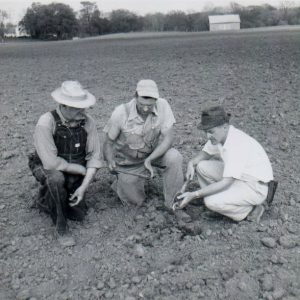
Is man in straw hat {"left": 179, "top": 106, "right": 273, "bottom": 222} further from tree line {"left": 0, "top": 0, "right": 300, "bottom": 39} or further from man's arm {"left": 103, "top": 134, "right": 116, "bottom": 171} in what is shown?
tree line {"left": 0, "top": 0, "right": 300, "bottom": 39}

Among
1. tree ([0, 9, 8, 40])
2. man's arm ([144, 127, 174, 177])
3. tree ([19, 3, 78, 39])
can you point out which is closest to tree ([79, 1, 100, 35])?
tree ([19, 3, 78, 39])

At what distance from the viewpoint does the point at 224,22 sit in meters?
73.2

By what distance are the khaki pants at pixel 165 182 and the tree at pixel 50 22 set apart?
65.0m

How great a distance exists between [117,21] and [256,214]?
73093mm

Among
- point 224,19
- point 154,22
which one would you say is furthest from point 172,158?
point 154,22

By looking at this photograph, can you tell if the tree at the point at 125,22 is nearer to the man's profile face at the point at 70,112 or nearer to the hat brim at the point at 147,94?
the hat brim at the point at 147,94

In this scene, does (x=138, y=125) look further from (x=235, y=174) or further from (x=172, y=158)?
(x=235, y=174)

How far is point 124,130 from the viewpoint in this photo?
4203mm

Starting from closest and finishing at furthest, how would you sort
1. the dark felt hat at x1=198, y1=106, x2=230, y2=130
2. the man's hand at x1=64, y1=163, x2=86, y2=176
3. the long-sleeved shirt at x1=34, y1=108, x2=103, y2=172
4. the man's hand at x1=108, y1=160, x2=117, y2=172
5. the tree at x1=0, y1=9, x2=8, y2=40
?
the dark felt hat at x1=198, y1=106, x2=230, y2=130, the long-sleeved shirt at x1=34, y1=108, x2=103, y2=172, the man's hand at x1=64, y1=163, x2=86, y2=176, the man's hand at x1=108, y1=160, x2=117, y2=172, the tree at x1=0, y1=9, x2=8, y2=40

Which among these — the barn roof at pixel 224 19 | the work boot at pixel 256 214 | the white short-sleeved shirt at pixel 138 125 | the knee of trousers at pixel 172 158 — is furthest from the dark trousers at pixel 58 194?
the barn roof at pixel 224 19

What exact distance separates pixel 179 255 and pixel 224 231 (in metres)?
0.47

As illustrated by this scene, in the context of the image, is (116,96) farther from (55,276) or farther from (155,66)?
(55,276)

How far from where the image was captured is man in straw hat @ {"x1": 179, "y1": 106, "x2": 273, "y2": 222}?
11.8 ft

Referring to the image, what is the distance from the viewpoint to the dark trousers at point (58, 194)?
3756mm
